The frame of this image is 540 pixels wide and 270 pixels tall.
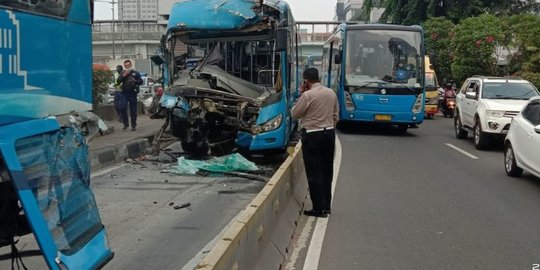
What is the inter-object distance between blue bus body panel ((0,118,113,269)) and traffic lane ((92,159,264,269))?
4.68 ft

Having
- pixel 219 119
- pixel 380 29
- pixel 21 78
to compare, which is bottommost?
pixel 219 119

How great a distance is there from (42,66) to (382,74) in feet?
47.6

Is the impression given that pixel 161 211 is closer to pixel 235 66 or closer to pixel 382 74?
pixel 235 66

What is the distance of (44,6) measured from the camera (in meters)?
3.85

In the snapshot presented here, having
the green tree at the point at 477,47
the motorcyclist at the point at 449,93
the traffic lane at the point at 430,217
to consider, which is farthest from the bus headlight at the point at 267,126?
the green tree at the point at 477,47

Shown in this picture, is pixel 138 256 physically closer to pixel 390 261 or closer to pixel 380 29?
pixel 390 261

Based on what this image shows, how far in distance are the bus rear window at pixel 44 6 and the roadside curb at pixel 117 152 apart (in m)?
7.27

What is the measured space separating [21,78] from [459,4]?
40.6 metres

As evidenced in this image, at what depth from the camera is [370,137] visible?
57.4 ft

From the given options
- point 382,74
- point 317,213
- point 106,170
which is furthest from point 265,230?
point 382,74

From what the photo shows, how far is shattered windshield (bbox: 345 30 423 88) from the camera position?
17.4 m

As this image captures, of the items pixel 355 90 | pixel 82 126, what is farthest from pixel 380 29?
pixel 82 126

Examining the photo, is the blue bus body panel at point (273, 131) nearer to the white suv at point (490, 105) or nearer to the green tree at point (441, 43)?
the white suv at point (490, 105)

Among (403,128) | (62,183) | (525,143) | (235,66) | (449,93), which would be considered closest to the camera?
(62,183)
